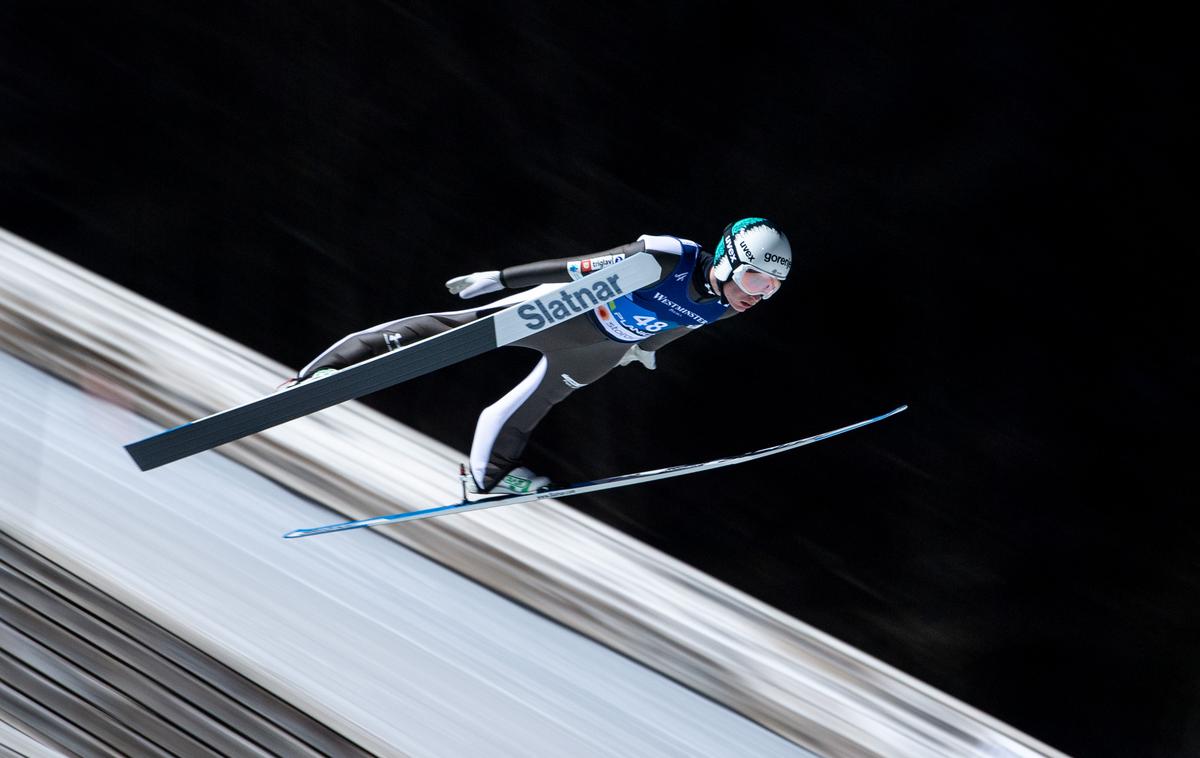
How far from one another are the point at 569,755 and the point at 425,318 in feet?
4.26

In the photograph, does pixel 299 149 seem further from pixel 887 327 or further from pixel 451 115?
pixel 887 327

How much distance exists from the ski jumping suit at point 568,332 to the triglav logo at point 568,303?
0.06 meters

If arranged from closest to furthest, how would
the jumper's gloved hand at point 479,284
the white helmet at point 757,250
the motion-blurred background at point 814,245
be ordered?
the white helmet at point 757,250, the jumper's gloved hand at point 479,284, the motion-blurred background at point 814,245

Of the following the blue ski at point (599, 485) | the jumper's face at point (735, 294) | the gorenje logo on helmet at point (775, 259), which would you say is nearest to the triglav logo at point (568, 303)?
the jumper's face at point (735, 294)

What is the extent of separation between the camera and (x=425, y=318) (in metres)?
2.04

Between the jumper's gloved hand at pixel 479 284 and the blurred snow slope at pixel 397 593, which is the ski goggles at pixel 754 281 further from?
the blurred snow slope at pixel 397 593

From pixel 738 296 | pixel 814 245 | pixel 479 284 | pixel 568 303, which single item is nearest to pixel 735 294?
pixel 738 296

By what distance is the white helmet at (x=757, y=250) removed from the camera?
67.4 inches

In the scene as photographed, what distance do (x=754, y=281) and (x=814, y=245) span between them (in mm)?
675

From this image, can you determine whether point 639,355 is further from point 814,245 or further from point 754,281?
point 814,245

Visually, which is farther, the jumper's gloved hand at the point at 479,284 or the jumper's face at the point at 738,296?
the jumper's gloved hand at the point at 479,284

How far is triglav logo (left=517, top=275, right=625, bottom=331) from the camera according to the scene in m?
1.82

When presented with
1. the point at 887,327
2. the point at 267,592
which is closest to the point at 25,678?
the point at 267,592

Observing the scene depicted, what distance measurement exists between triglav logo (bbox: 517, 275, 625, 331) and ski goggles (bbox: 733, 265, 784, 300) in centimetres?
23
